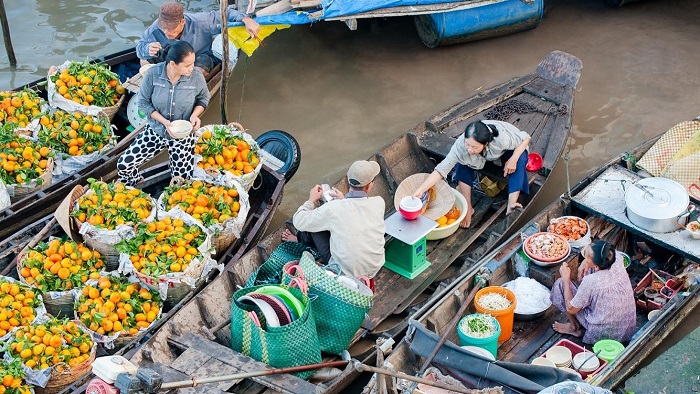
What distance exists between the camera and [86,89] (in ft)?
26.0


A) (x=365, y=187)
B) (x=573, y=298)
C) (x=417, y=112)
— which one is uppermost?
(x=365, y=187)

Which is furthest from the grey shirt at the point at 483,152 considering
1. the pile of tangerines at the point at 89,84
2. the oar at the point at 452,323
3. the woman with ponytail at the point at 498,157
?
the pile of tangerines at the point at 89,84

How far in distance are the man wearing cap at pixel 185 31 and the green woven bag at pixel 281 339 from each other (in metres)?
3.13

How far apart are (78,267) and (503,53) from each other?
219 inches

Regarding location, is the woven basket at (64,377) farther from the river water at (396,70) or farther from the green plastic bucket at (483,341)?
the river water at (396,70)

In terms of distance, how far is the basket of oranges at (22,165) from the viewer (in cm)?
712

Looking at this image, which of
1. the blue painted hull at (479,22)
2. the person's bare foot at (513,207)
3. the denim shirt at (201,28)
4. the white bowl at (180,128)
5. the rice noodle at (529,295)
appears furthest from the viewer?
the blue painted hull at (479,22)

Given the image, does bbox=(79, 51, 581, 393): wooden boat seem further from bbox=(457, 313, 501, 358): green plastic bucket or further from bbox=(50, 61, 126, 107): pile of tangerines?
bbox=(50, 61, 126, 107): pile of tangerines

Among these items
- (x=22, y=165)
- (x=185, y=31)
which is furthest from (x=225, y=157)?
(x=185, y=31)

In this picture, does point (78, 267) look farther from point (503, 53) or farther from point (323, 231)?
point (503, 53)

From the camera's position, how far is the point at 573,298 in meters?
5.77

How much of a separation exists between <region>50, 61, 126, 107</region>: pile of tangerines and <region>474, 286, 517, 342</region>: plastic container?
4038 millimetres

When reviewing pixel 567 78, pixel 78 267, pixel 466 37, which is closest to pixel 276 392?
pixel 78 267

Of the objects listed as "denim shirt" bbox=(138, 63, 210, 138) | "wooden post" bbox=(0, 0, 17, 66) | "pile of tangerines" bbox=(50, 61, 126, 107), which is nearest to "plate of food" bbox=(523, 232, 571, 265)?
"denim shirt" bbox=(138, 63, 210, 138)
